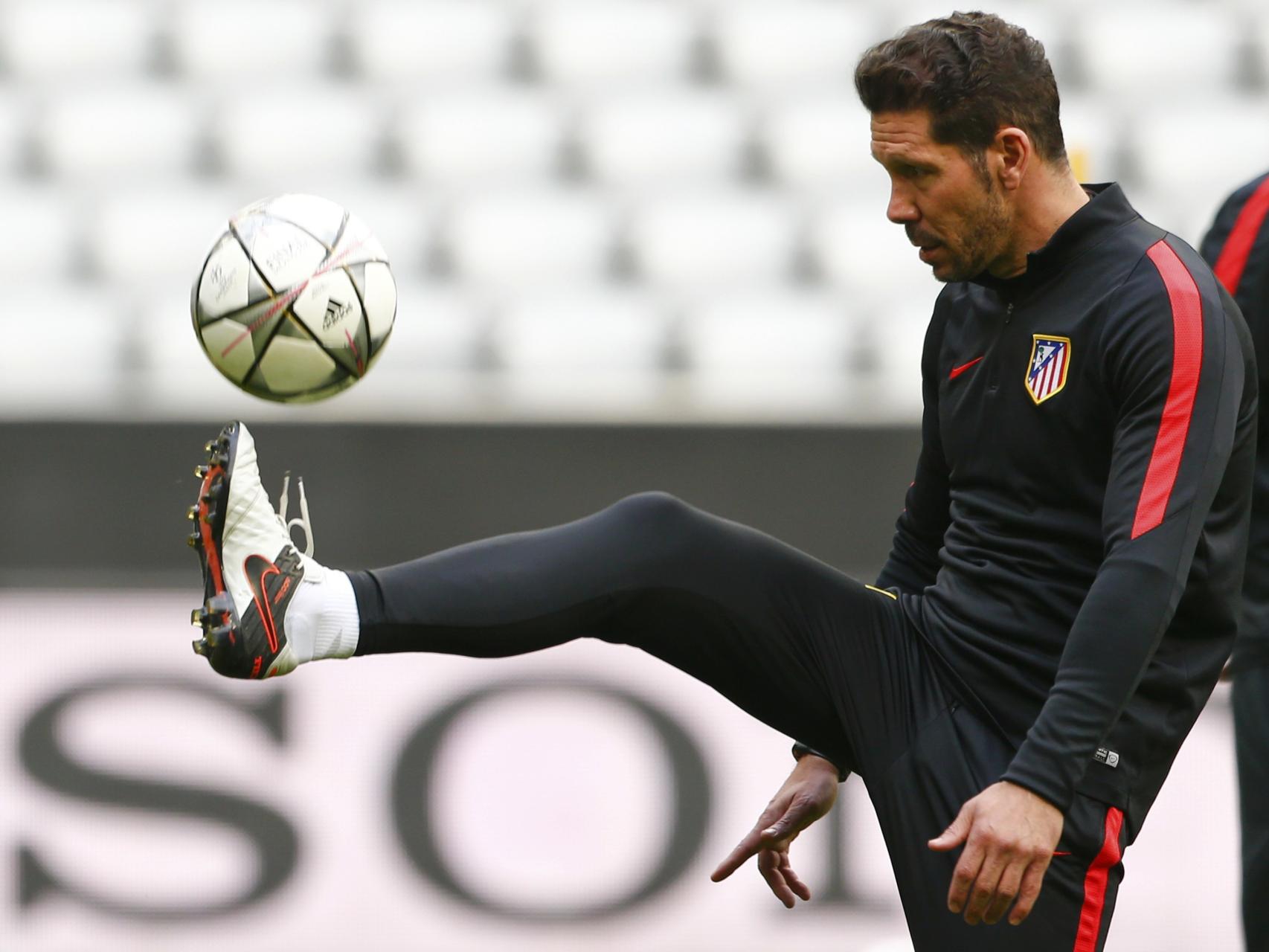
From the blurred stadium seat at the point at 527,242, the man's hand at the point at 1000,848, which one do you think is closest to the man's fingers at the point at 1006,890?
the man's hand at the point at 1000,848

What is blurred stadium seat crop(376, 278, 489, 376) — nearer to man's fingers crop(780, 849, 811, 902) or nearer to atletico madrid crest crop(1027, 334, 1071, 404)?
man's fingers crop(780, 849, 811, 902)

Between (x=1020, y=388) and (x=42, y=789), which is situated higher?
(x=1020, y=388)

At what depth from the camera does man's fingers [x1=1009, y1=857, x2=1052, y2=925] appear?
213 centimetres

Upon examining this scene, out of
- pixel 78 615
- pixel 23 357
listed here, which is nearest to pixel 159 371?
pixel 23 357

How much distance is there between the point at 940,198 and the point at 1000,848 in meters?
0.91

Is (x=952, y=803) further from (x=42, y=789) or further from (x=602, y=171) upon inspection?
(x=602, y=171)

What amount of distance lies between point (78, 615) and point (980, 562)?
2.79 m

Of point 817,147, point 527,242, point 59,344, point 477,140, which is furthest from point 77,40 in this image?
point 817,147

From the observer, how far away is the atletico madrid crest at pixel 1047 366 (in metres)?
2.40

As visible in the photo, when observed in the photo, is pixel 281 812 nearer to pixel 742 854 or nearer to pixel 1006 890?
pixel 742 854

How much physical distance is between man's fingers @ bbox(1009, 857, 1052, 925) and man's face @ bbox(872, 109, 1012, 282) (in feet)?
2.78

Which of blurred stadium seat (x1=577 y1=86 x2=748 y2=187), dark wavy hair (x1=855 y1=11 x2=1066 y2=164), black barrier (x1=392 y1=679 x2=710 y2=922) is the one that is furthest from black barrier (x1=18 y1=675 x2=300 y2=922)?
blurred stadium seat (x1=577 y1=86 x2=748 y2=187)

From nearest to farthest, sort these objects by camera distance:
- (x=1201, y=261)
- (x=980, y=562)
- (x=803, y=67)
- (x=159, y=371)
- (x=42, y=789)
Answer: (x=1201, y=261) → (x=980, y=562) → (x=42, y=789) → (x=159, y=371) → (x=803, y=67)

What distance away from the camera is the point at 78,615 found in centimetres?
454
